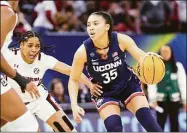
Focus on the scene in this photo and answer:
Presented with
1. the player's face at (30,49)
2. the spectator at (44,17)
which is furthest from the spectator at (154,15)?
the player's face at (30,49)

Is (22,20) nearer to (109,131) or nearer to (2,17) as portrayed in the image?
(109,131)

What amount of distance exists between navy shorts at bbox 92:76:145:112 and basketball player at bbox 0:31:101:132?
2.16 ft

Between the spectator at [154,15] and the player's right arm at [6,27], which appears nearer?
the player's right arm at [6,27]

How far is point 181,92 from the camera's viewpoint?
10883mm

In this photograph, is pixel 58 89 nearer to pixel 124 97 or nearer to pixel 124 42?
pixel 124 97

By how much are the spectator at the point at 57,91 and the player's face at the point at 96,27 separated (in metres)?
3.86

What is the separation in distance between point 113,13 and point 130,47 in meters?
7.09

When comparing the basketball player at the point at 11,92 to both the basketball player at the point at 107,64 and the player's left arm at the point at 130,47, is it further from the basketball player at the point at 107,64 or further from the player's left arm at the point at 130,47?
the player's left arm at the point at 130,47

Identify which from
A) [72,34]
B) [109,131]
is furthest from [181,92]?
[109,131]

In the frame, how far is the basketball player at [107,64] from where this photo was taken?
24.7 feet

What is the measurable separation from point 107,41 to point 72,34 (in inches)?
210

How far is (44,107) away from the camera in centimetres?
812

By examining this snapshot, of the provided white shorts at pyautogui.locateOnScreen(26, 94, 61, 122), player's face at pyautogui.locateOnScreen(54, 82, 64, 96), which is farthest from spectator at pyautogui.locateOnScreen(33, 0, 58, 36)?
white shorts at pyautogui.locateOnScreen(26, 94, 61, 122)

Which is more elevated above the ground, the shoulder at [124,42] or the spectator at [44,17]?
the shoulder at [124,42]
